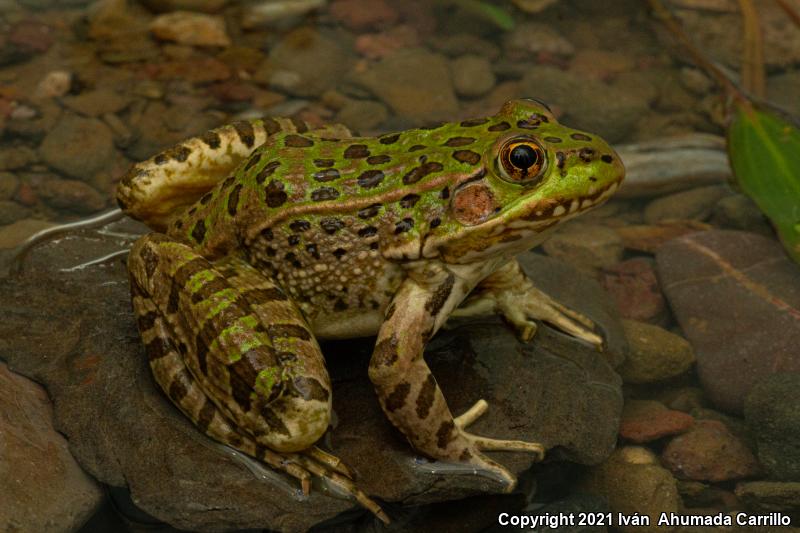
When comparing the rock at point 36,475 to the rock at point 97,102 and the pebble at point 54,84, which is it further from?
the pebble at point 54,84

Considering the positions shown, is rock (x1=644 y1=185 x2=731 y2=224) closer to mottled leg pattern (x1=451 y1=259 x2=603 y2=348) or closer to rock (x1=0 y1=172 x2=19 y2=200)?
Answer: mottled leg pattern (x1=451 y1=259 x2=603 y2=348)

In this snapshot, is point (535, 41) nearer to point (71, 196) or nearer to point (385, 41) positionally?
point (385, 41)

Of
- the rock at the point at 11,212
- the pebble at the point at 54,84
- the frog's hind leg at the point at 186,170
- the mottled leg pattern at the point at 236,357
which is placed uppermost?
the frog's hind leg at the point at 186,170

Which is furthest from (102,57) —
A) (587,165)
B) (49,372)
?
(587,165)

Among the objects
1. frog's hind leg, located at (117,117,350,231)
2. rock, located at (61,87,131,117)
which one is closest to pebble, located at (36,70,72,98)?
rock, located at (61,87,131,117)

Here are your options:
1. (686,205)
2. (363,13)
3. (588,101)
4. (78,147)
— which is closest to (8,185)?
(78,147)

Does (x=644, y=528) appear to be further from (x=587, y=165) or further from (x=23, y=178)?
(x=23, y=178)

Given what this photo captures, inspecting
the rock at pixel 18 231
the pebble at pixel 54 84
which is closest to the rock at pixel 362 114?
the pebble at pixel 54 84
